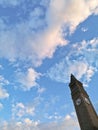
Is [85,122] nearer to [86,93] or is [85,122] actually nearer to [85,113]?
[85,113]

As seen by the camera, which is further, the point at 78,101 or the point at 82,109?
the point at 78,101

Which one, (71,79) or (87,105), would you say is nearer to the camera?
(87,105)

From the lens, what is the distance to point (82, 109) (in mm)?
44250

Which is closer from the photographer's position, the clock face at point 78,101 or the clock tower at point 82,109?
the clock tower at point 82,109

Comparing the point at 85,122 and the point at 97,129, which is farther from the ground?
the point at 85,122

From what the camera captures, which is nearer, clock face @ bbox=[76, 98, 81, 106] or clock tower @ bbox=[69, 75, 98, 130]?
clock tower @ bbox=[69, 75, 98, 130]

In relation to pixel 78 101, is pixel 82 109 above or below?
below

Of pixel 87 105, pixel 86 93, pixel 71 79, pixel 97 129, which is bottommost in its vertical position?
pixel 97 129

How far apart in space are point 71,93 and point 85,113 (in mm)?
8434

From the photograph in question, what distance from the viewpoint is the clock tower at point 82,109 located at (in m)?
41.0

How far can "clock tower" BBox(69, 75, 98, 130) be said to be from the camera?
134 ft

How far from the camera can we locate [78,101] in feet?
153

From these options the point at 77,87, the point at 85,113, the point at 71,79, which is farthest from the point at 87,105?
the point at 71,79

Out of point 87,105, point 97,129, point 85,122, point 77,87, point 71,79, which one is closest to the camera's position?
point 97,129
